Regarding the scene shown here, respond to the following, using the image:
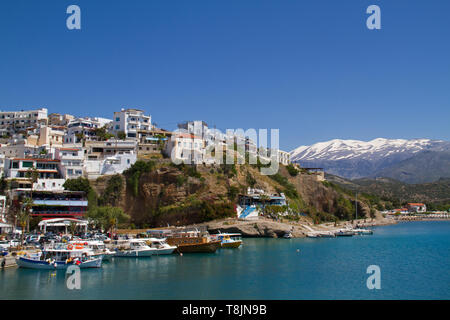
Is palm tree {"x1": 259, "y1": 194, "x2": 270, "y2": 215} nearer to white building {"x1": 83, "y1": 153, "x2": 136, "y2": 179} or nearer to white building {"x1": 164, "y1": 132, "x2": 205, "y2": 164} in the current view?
white building {"x1": 164, "y1": 132, "x2": 205, "y2": 164}

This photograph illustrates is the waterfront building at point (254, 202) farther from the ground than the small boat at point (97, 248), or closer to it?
farther from the ground

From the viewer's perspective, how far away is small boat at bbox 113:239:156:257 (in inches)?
1641

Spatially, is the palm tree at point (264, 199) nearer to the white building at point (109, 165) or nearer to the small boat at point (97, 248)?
the white building at point (109, 165)

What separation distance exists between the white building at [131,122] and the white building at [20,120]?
20123mm

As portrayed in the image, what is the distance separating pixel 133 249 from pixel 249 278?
53.5 feet

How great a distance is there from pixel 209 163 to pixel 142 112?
66.9 ft

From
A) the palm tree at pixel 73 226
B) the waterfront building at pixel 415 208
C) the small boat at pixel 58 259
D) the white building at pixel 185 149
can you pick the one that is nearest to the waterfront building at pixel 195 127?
the white building at pixel 185 149

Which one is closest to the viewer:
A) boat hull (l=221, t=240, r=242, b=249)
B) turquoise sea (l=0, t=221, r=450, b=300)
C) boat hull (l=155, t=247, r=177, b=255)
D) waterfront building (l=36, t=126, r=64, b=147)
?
turquoise sea (l=0, t=221, r=450, b=300)

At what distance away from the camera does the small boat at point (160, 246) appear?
43.2 meters

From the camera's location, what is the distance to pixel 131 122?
3071 inches

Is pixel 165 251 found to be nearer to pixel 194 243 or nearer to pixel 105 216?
pixel 194 243

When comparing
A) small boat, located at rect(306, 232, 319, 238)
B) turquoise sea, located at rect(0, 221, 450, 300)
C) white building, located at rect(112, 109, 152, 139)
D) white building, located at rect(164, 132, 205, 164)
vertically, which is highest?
white building, located at rect(112, 109, 152, 139)

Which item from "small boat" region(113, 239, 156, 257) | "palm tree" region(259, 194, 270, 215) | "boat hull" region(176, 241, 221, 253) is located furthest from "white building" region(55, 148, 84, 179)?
"palm tree" region(259, 194, 270, 215)

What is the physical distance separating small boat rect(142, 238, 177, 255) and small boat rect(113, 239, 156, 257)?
1.96 ft
